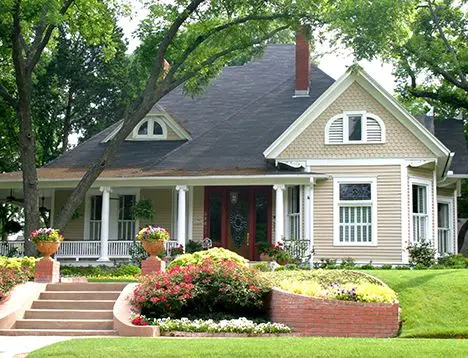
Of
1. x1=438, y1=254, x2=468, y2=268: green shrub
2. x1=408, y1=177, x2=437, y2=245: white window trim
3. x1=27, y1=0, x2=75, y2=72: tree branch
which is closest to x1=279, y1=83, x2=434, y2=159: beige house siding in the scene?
x1=408, y1=177, x2=437, y2=245: white window trim

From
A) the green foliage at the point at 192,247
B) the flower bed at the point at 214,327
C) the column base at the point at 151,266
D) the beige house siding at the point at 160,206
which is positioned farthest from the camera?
the beige house siding at the point at 160,206

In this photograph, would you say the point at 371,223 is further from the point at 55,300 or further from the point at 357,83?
the point at 55,300

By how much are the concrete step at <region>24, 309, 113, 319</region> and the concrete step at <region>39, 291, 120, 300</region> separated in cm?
72

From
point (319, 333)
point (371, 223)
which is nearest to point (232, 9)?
point (371, 223)

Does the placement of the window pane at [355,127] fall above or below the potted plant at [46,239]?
above

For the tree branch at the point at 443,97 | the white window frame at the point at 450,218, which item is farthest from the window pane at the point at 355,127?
the tree branch at the point at 443,97

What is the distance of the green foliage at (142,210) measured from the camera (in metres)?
24.8

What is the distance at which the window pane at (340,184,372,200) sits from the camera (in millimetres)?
23031

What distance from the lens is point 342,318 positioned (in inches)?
512

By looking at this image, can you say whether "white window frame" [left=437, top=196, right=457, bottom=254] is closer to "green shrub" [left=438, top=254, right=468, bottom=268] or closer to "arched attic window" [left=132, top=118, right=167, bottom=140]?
"green shrub" [left=438, top=254, right=468, bottom=268]

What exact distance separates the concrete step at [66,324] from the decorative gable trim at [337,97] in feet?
34.9

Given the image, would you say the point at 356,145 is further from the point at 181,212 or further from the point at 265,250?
the point at 181,212

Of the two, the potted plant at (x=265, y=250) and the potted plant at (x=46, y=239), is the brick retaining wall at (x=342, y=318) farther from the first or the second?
the potted plant at (x=265, y=250)

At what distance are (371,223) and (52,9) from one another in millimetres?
11494
